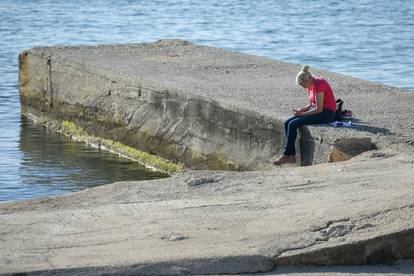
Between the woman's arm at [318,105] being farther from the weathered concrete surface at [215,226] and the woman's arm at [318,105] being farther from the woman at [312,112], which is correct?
the weathered concrete surface at [215,226]

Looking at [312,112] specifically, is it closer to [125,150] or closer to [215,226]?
[215,226]

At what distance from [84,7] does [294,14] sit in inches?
310

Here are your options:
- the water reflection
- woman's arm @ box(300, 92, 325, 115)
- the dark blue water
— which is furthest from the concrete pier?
the dark blue water

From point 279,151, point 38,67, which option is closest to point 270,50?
point 38,67

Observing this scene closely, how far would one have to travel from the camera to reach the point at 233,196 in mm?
8086

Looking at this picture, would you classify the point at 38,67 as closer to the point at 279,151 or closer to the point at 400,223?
the point at 279,151

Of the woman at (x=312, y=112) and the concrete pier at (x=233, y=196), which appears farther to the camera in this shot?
the woman at (x=312, y=112)

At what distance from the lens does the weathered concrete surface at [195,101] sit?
11062 millimetres

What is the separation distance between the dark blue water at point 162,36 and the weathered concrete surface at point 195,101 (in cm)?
46

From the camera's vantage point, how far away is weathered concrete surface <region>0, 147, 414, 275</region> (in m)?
6.72

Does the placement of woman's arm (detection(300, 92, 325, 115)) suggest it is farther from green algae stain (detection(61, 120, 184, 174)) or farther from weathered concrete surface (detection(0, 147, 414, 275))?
green algae stain (detection(61, 120, 184, 174))

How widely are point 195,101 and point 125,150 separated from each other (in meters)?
1.76

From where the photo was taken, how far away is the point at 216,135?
479 inches

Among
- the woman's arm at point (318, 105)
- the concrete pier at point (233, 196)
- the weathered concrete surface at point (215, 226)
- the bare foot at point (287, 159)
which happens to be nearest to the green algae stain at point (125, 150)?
the concrete pier at point (233, 196)
